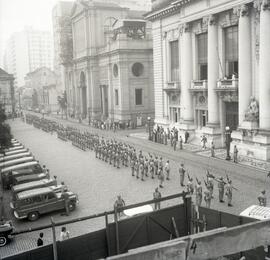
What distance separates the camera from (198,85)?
38.6 metres

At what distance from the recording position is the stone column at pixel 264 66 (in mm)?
29188

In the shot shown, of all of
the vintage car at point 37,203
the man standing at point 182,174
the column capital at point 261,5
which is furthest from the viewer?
the column capital at point 261,5

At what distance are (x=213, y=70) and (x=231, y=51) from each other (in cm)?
222

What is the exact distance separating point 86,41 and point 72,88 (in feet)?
48.7

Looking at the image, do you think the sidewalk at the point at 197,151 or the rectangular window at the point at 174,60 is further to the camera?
the rectangular window at the point at 174,60

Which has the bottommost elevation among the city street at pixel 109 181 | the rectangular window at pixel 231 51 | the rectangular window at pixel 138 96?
the city street at pixel 109 181

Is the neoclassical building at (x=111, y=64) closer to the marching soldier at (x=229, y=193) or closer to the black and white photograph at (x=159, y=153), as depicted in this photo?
the black and white photograph at (x=159, y=153)

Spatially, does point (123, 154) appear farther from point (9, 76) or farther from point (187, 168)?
point (9, 76)

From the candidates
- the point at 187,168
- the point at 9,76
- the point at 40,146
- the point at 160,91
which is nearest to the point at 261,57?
the point at 187,168

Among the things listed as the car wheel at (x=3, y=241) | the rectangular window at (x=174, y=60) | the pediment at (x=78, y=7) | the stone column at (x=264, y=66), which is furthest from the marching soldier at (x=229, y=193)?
the pediment at (x=78, y=7)

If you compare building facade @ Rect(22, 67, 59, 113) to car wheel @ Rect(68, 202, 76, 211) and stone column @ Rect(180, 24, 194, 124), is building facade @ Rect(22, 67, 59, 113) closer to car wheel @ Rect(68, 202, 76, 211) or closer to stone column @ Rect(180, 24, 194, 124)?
stone column @ Rect(180, 24, 194, 124)

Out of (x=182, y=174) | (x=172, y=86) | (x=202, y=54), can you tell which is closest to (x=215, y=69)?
(x=202, y=54)

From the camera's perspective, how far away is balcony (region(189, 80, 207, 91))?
37.5m

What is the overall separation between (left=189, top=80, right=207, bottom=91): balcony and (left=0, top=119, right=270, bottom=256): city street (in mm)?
6227
